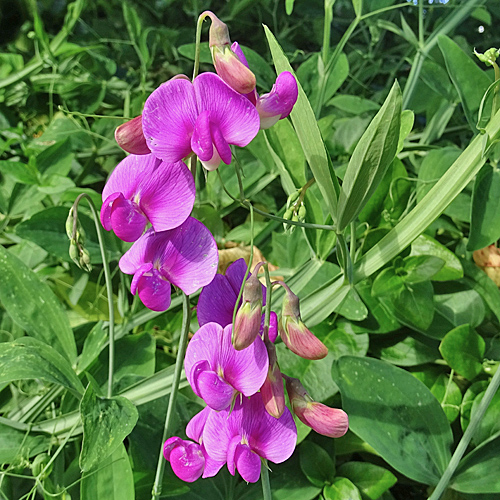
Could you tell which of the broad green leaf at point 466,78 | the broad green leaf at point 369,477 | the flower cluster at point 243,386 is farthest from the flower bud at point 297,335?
the broad green leaf at point 466,78

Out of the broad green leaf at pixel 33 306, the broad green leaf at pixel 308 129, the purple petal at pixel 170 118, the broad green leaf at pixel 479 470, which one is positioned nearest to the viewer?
the purple petal at pixel 170 118

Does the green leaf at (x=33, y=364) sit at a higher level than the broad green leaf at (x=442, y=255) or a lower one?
higher

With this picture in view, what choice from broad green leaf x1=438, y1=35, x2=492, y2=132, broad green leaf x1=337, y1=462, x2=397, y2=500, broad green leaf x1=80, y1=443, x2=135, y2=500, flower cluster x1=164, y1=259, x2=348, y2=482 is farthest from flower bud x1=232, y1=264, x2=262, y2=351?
broad green leaf x1=438, y1=35, x2=492, y2=132

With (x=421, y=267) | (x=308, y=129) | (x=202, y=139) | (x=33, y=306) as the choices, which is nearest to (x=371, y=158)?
(x=308, y=129)

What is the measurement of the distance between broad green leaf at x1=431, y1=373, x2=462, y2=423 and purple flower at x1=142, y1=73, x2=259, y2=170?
505 millimetres

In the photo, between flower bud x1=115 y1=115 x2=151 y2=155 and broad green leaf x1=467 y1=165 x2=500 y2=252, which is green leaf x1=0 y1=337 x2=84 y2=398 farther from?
broad green leaf x1=467 y1=165 x2=500 y2=252

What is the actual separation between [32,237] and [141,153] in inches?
16.8

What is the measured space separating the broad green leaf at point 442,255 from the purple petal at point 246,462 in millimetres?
431

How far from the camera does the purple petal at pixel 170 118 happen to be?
36 centimetres

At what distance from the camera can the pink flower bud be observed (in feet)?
1.30

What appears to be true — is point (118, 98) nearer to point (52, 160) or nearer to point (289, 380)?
point (52, 160)

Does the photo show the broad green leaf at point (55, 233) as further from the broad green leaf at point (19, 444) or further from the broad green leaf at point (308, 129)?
the broad green leaf at point (308, 129)

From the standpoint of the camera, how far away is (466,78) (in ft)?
2.31

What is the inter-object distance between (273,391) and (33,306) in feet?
1.44
